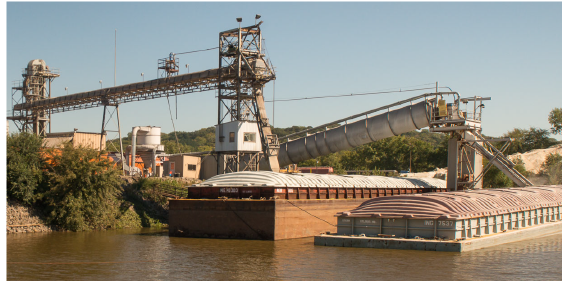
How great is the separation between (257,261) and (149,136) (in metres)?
42.8

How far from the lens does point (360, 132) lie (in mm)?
50531

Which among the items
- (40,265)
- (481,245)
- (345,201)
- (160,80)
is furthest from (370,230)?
(160,80)

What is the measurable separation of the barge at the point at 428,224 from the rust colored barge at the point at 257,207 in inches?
154

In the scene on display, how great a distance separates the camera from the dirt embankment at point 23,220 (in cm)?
3891

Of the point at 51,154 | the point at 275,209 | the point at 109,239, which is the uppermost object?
the point at 51,154

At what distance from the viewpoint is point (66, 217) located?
132 feet

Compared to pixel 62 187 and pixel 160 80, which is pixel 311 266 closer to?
pixel 62 187

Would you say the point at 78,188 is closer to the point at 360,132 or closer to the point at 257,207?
the point at 257,207

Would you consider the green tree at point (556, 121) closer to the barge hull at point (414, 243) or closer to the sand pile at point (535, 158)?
the sand pile at point (535, 158)

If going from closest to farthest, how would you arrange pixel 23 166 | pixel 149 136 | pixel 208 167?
1. pixel 23 166
2. pixel 208 167
3. pixel 149 136

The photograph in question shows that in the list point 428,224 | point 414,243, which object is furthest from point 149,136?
point 414,243

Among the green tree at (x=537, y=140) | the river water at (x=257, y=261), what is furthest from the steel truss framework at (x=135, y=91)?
the green tree at (x=537, y=140)

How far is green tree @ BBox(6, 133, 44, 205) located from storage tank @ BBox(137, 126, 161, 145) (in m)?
23.7

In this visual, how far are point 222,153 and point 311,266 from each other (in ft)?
93.3
